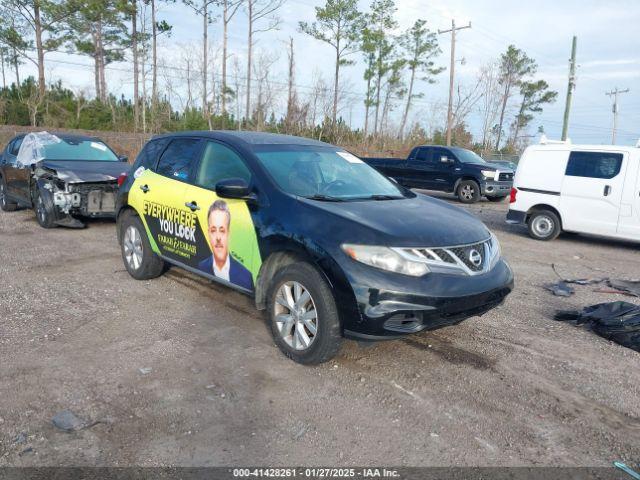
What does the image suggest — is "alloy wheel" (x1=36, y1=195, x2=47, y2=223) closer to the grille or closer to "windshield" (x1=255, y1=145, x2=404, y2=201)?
"windshield" (x1=255, y1=145, x2=404, y2=201)

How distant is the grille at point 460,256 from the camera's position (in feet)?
11.1

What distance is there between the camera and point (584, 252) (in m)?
8.72

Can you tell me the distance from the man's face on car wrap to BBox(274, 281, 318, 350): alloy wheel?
807 mm

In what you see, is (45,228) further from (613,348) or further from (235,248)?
(613,348)

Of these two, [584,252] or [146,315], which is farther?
[584,252]

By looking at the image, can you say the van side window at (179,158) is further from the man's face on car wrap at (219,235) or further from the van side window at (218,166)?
the man's face on car wrap at (219,235)

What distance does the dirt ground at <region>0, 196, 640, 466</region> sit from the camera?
274 cm

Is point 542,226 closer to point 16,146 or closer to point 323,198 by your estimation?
point 323,198

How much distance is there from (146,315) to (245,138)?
1.91 metres

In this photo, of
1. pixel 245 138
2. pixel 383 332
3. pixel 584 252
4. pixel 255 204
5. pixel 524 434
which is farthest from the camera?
pixel 584 252

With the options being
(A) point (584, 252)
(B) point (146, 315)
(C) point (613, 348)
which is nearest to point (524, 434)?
(C) point (613, 348)

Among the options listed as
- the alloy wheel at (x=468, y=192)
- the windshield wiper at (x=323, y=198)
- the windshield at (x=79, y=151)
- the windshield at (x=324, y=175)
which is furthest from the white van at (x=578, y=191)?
the windshield at (x=79, y=151)

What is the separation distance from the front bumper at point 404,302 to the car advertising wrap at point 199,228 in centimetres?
109

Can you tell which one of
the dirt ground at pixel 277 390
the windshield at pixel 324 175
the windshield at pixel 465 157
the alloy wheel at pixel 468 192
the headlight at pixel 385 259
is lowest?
the dirt ground at pixel 277 390
